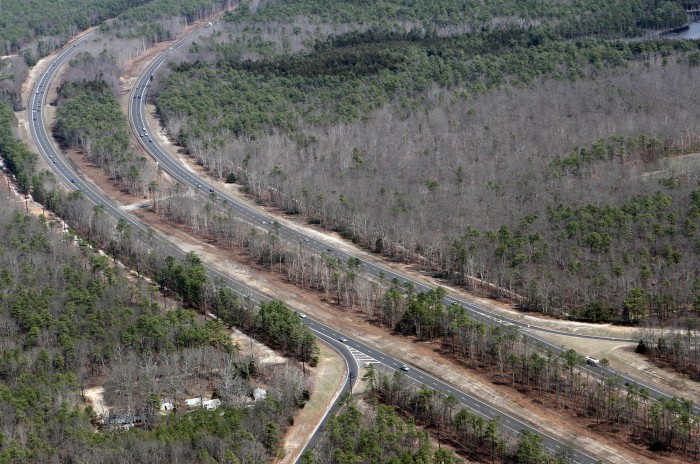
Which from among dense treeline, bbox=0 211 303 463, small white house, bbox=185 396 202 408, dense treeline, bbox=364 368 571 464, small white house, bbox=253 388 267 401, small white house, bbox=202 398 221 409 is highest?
dense treeline, bbox=0 211 303 463

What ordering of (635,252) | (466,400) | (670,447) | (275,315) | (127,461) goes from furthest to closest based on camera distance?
(635,252) < (275,315) < (466,400) < (670,447) < (127,461)

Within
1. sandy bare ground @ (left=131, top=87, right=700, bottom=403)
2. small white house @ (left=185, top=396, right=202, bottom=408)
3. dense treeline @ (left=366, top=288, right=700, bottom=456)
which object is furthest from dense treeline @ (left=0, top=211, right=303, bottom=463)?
sandy bare ground @ (left=131, top=87, right=700, bottom=403)

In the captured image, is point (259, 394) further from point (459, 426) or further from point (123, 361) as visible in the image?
point (459, 426)

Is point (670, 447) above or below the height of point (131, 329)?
below

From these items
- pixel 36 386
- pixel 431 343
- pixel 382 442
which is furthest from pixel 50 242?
pixel 382 442

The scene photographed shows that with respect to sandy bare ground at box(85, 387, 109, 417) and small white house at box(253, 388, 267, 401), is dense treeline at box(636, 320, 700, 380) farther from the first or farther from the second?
sandy bare ground at box(85, 387, 109, 417)

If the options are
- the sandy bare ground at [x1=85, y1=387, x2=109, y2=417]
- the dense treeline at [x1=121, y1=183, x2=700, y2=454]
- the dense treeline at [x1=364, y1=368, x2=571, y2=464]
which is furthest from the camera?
the sandy bare ground at [x1=85, y1=387, x2=109, y2=417]

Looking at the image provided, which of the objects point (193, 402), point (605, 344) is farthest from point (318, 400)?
point (605, 344)

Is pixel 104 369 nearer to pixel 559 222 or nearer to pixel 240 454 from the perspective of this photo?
pixel 240 454

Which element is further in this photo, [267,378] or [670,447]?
[267,378]
